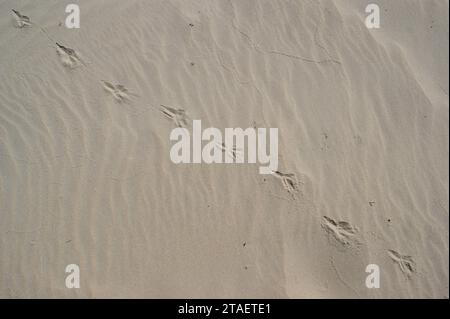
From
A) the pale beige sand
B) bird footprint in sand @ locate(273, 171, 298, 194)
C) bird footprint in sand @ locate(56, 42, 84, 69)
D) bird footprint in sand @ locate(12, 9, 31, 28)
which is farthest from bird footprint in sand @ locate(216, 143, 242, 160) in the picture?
bird footprint in sand @ locate(12, 9, 31, 28)

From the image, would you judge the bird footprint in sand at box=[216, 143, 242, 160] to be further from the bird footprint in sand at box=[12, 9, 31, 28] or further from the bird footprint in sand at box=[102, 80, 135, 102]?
the bird footprint in sand at box=[12, 9, 31, 28]

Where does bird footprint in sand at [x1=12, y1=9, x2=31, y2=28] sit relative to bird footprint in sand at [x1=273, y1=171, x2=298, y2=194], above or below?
above

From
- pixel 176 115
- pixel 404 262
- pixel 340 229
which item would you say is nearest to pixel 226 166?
pixel 176 115

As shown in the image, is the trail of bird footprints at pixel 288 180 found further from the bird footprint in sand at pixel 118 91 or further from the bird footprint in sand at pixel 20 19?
the bird footprint in sand at pixel 20 19

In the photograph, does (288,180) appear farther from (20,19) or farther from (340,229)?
(20,19)

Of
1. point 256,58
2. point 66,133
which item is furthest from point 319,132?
point 66,133

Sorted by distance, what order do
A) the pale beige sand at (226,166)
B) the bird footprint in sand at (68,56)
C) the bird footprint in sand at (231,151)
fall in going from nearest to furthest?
the pale beige sand at (226,166) < the bird footprint in sand at (231,151) < the bird footprint in sand at (68,56)

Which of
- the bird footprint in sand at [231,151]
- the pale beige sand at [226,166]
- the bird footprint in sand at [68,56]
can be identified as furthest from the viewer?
the bird footprint in sand at [68,56]

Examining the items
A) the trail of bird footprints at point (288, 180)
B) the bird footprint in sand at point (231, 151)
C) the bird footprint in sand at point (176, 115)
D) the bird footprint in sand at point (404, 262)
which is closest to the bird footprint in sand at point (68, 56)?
the trail of bird footprints at point (288, 180)
